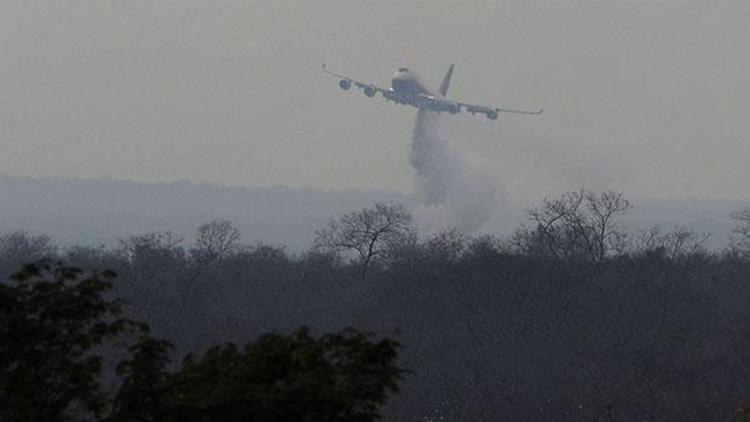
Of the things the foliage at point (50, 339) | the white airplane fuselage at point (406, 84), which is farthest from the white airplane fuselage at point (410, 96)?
the foliage at point (50, 339)

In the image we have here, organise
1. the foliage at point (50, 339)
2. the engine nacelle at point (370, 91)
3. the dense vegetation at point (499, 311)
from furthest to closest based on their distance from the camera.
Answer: the engine nacelle at point (370, 91), the dense vegetation at point (499, 311), the foliage at point (50, 339)

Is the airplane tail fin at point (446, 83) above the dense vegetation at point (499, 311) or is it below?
above

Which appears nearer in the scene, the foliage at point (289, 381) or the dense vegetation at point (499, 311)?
the foliage at point (289, 381)

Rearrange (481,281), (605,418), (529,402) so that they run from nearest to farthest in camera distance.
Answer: (605,418), (529,402), (481,281)

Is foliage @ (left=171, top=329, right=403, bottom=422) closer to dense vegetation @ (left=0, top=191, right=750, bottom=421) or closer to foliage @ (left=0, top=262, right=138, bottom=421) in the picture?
foliage @ (left=0, top=262, right=138, bottom=421)

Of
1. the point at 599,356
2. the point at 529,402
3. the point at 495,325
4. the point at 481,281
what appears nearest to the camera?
the point at 529,402

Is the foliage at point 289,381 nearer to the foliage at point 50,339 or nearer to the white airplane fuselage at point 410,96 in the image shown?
the foliage at point 50,339

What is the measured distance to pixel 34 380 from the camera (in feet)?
69.9

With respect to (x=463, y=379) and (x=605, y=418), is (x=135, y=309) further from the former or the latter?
(x=605, y=418)

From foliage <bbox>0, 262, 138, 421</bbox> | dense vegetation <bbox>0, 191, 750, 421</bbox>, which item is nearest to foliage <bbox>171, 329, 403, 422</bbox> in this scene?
foliage <bbox>0, 262, 138, 421</bbox>

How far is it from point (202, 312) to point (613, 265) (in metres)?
25.8

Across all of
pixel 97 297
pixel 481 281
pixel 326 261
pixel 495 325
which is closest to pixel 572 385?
pixel 495 325

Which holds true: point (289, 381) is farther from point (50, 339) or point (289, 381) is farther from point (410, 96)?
point (410, 96)

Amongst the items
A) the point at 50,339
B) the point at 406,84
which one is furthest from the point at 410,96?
the point at 50,339
